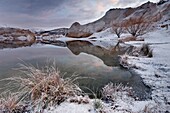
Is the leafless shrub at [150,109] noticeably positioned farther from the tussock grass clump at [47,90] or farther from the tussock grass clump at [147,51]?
the tussock grass clump at [147,51]

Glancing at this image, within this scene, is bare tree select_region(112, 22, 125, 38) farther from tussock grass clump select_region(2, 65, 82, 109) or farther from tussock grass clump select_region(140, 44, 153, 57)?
tussock grass clump select_region(2, 65, 82, 109)

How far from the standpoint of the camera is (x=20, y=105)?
4023 millimetres

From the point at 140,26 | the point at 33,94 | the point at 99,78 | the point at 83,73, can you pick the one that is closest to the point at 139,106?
the point at 33,94

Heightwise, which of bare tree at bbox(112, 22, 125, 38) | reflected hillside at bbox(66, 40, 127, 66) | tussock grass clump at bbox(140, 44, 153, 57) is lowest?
reflected hillside at bbox(66, 40, 127, 66)

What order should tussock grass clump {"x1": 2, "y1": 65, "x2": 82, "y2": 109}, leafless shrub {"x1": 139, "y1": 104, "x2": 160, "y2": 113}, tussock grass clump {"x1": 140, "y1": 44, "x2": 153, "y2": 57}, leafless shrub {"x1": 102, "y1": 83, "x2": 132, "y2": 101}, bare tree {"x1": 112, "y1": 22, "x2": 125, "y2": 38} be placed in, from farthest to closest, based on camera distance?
1. bare tree {"x1": 112, "y1": 22, "x2": 125, "y2": 38}
2. tussock grass clump {"x1": 140, "y1": 44, "x2": 153, "y2": 57}
3. leafless shrub {"x1": 102, "y1": 83, "x2": 132, "y2": 101}
4. tussock grass clump {"x1": 2, "y1": 65, "x2": 82, "y2": 109}
5. leafless shrub {"x1": 139, "y1": 104, "x2": 160, "y2": 113}

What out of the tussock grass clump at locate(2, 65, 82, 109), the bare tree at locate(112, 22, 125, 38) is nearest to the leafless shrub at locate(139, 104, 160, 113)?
the tussock grass clump at locate(2, 65, 82, 109)

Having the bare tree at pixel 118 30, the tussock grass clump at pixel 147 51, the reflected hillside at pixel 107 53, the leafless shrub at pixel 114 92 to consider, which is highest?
the bare tree at pixel 118 30

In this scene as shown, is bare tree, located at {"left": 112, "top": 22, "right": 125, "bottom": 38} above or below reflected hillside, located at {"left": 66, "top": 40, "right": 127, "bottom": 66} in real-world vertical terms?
above

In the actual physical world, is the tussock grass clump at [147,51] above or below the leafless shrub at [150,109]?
above

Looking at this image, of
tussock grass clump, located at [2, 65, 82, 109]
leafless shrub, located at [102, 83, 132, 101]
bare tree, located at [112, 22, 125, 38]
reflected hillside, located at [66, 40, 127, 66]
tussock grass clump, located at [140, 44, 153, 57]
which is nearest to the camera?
tussock grass clump, located at [2, 65, 82, 109]

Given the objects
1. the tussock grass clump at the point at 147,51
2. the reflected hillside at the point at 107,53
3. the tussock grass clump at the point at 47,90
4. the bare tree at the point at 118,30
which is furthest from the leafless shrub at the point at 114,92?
the bare tree at the point at 118,30

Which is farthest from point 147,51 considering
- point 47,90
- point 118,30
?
point 118,30

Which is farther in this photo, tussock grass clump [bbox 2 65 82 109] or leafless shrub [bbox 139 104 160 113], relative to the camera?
tussock grass clump [bbox 2 65 82 109]

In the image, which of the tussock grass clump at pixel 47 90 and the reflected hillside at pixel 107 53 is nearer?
the tussock grass clump at pixel 47 90
